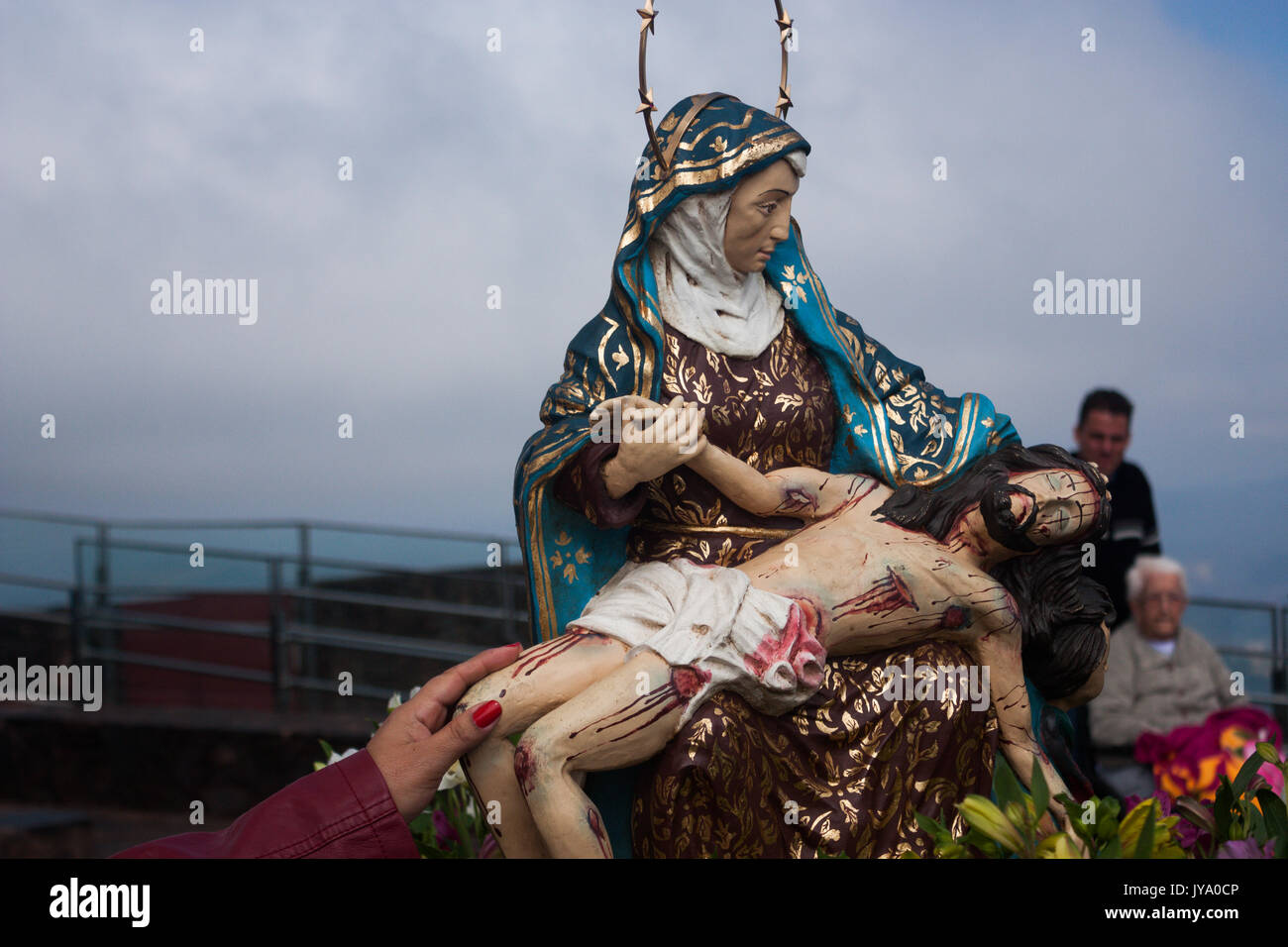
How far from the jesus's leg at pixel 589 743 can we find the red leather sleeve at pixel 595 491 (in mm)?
382

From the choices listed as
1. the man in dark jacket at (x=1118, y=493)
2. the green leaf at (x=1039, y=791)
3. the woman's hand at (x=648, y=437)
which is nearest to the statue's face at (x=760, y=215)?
the woman's hand at (x=648, y=437)

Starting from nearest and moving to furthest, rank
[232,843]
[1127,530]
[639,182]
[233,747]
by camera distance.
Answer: [232,843], [639,182], [1127,530], [233,747]

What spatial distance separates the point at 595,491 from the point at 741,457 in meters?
0.39

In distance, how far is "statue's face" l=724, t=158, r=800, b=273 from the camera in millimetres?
3387

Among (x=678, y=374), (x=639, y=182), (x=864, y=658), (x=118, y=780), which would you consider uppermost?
(x=639, y=182)

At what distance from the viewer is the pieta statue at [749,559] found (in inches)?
121

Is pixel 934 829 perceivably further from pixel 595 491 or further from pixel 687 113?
pixel 687 113

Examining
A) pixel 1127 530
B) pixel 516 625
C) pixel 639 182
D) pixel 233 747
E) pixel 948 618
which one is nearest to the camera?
pixel 948 618

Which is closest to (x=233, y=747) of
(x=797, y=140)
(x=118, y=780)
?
(x=118, y=780)

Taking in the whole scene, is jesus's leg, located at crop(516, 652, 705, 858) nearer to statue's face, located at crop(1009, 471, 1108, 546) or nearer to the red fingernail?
the red fingernail

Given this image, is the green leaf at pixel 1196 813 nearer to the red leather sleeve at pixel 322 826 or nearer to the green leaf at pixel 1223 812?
the green leaf at pixel 1223 812

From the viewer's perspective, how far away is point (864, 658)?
3.30 m
